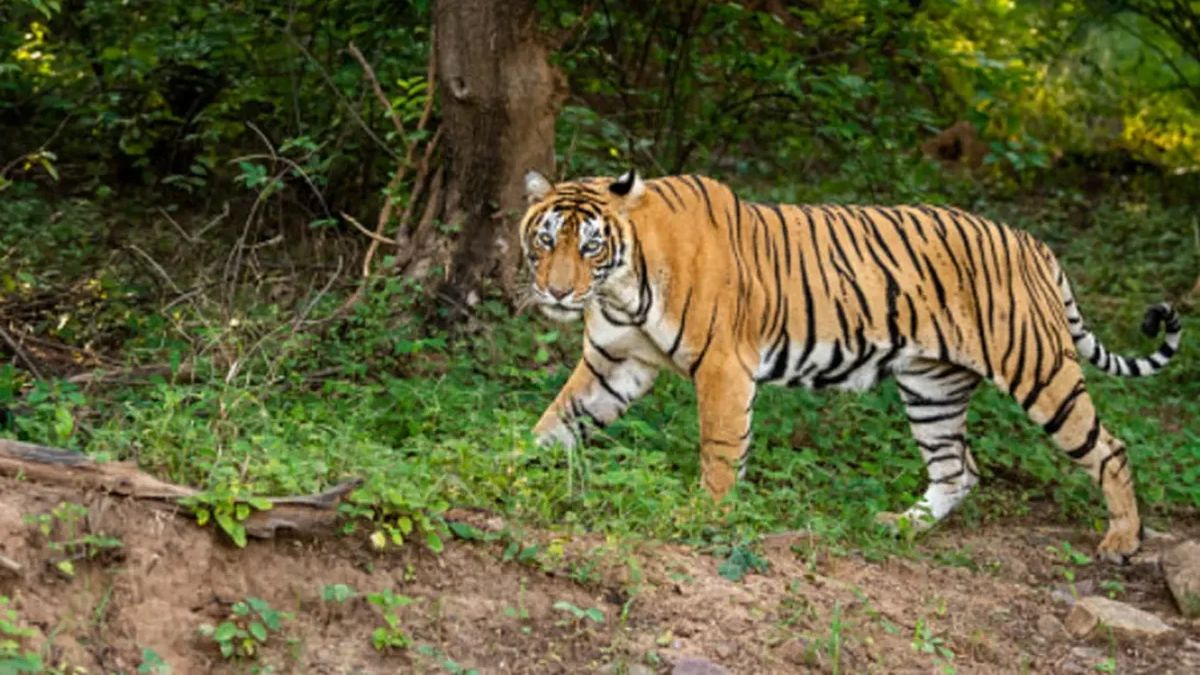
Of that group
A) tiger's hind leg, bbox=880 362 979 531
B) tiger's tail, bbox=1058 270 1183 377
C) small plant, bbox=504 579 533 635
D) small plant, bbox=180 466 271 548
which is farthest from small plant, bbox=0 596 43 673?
tiger's tail, bbox=1058 270 1183 377

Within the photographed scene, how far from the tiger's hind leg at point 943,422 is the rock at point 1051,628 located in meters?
1.36

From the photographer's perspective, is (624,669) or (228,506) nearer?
(228,506)

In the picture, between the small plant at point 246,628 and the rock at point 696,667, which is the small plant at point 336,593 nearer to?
the small plant at point 246,628

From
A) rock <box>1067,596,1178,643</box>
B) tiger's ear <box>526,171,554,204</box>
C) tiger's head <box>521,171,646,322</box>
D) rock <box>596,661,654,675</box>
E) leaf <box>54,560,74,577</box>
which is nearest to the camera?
leaf <box>54,560,74,577</box>

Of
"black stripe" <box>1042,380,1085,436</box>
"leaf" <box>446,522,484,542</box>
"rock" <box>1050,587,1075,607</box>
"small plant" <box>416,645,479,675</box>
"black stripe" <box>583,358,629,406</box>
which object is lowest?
"small plant" <box>416,645,479,675</box>

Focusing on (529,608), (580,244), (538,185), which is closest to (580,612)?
(529,608)

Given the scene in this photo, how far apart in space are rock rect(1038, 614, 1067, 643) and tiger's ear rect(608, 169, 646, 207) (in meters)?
2.12

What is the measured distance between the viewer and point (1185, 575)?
581 centimetres

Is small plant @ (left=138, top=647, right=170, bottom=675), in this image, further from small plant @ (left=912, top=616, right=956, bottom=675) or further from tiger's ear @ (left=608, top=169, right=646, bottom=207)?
tiger's ear @ (left=608, top=169, right=646, bottom=207)

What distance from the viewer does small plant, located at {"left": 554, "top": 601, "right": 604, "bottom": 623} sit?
4.64 metres

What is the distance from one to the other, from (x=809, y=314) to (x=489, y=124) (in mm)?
1893

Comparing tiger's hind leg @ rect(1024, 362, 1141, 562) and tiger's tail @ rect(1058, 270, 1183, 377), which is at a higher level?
tiger's tail @ rect(1058, 270, 1183, 377)

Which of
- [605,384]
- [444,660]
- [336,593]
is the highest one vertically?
[605,384]

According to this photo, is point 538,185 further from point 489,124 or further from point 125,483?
point 125,483
